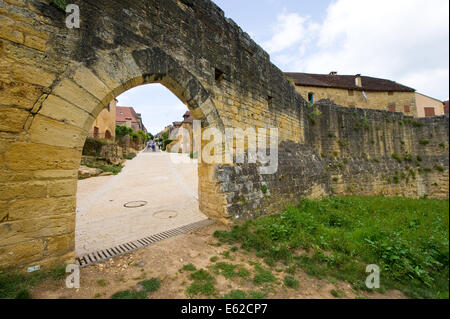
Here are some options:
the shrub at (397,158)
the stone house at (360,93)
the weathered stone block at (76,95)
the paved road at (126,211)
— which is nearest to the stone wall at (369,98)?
the stone house at (360,93)

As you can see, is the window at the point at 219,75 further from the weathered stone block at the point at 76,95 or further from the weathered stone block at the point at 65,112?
the weathered stone block at the point at 65,112

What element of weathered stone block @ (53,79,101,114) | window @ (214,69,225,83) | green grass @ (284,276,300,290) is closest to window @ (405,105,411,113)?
window @ (214,69,225,83)

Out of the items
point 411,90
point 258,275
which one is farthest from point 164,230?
point 411,90

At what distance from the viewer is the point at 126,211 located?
215 inches

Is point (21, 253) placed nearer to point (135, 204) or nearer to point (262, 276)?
point (262, 276)

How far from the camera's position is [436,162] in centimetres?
1146

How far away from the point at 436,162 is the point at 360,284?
14.6 m

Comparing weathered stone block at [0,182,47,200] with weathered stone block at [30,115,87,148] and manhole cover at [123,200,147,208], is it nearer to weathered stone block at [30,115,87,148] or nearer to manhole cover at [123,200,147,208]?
weathered stone block at [30,115,87,148]

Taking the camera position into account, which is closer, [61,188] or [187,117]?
[61,188]

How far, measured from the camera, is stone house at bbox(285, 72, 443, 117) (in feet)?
67.5

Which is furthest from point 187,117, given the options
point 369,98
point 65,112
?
point 65,112

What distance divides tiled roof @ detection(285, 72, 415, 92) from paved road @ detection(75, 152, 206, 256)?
737 inches

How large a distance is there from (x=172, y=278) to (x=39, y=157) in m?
2.18

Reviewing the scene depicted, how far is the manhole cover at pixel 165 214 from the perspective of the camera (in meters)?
4.96
